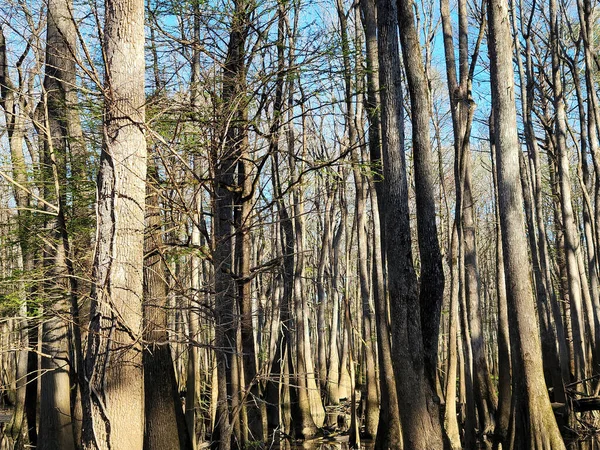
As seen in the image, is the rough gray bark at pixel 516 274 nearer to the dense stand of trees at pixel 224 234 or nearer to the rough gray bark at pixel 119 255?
the dense stand of trees at pixel 224 234

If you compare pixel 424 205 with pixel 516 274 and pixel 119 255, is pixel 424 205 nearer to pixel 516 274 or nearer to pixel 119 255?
pixel 516 274

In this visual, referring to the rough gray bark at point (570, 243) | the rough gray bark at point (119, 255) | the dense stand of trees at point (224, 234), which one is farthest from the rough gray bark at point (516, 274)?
the rough gray bark at point (570, 243)

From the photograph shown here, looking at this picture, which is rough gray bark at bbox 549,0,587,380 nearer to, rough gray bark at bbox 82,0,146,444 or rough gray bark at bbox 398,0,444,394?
rough gray bark at bbox 398,0,444,394

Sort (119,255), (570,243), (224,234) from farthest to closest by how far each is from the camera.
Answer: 1. (570,243)
2. (224,234)
3. (119,255)

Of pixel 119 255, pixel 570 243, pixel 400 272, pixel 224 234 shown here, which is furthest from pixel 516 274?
pixel 570 243

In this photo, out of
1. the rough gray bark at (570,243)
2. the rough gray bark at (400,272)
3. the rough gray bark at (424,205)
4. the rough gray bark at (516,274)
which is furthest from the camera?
the rough gray bark at (570,243)

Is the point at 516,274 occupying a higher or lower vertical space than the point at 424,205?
lower

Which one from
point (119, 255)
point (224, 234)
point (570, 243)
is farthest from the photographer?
point (570, 243)

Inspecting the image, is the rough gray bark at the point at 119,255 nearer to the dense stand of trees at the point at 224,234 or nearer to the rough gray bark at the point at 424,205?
the dense stand of trees at the point at 224,234

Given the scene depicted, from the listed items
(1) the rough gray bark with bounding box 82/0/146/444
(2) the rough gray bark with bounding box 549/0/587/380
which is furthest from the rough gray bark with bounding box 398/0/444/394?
(2) the rough gray bark with bounding box 549/0/587/380

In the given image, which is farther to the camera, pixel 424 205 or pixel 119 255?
pixel 424 205

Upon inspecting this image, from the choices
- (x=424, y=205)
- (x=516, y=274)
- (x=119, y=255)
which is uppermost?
(x=424, y=205)

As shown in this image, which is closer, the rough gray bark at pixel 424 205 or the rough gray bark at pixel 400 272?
the rough gray bark at pixel 400 272

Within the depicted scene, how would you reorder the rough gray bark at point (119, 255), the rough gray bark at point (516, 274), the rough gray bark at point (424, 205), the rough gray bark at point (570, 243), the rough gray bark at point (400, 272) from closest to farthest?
the rough gray bark at point (119, 255) < the rough gray bark at point (400, 272) < the rough gray bark at point (516, 274) < the rough gray bark at point (424, 205) < the rough gray bark at point (570, 243)
